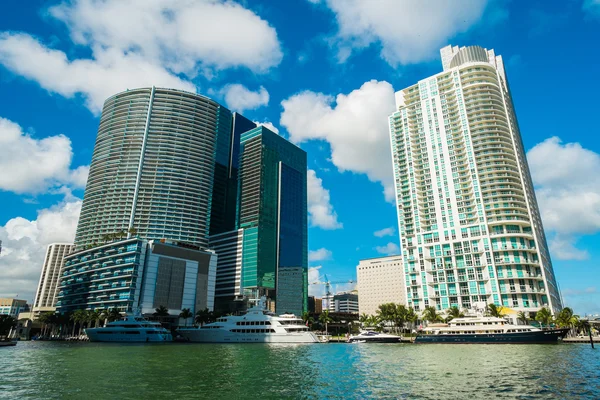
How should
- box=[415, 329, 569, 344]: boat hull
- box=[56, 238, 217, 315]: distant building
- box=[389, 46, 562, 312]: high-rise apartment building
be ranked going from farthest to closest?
box=[56, 238, 217, 315]: distant building
box=[389, 46, 562, 312]: high-rise apartment building
box=[415, 329, 569, 344]: boat hull

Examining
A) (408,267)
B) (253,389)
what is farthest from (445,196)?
(253,389)

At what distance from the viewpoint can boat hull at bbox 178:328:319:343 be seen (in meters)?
108

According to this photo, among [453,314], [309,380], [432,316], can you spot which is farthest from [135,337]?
[453,314]

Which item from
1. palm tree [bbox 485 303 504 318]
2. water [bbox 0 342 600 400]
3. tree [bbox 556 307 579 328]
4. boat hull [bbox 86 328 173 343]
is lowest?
water [bbox 0 342 600 400]

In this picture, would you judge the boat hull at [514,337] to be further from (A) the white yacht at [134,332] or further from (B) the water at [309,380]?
(A) the white yacht at [134,332]

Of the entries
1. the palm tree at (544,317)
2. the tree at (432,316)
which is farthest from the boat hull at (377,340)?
the palm tree at (544,317)

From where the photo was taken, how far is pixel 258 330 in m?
110

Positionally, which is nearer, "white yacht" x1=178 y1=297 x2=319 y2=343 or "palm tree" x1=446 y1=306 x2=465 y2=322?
"white yacht" x1=178 y1=297 x2=319 y2=343

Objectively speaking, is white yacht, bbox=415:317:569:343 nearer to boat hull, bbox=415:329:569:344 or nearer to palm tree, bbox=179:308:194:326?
boat hull, bbox=415:329:569:344

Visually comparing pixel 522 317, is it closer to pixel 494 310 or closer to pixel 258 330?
pixel 494 310

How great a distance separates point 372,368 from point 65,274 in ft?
656

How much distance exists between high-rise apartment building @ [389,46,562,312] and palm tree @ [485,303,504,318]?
23.1ft

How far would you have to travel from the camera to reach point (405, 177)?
172m

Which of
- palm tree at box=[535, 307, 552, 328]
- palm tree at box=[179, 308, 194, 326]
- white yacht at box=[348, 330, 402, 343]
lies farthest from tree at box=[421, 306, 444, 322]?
palm tree at box=[179, 308, 194, 326]
